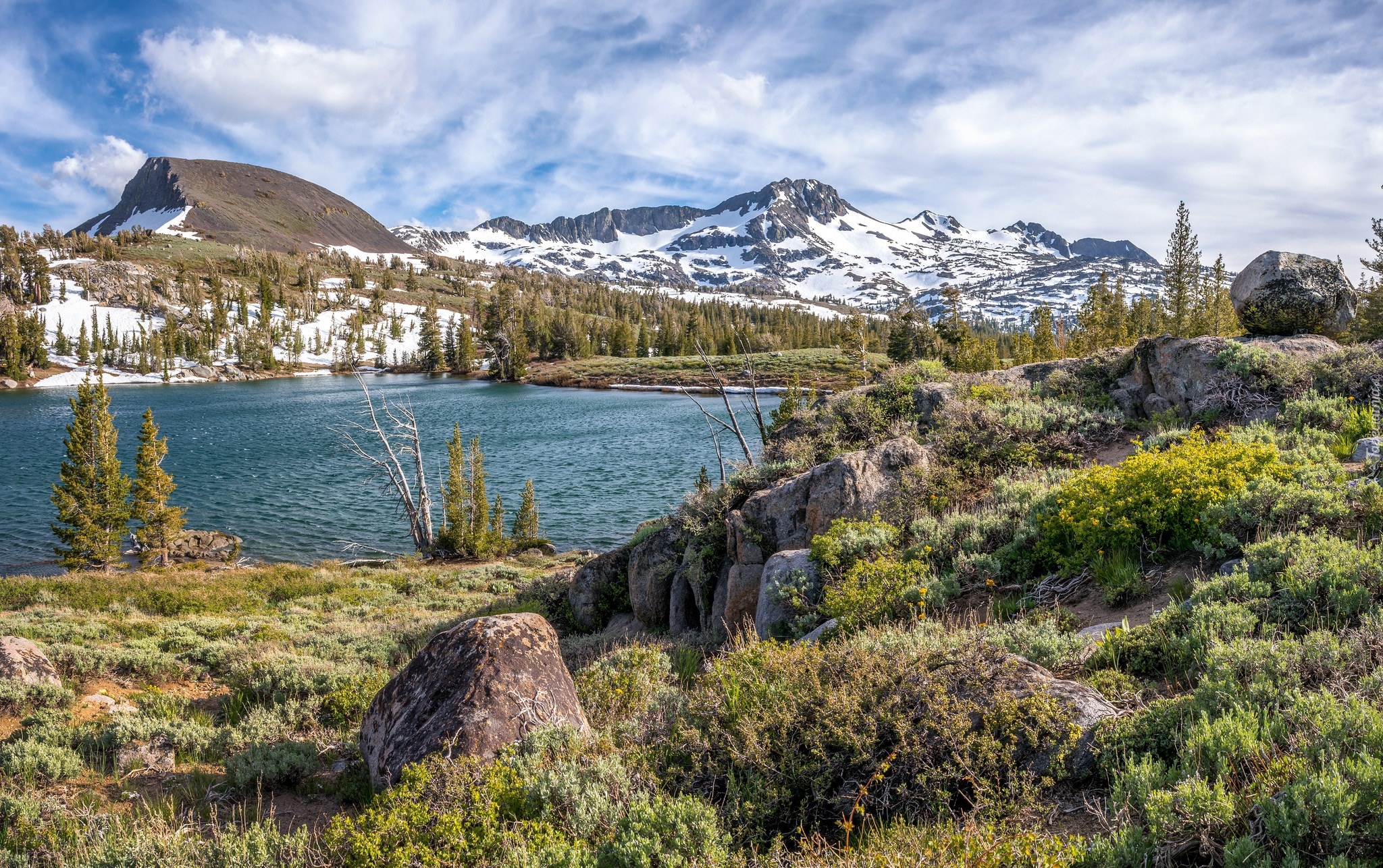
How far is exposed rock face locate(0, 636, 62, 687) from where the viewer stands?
9.76 meters

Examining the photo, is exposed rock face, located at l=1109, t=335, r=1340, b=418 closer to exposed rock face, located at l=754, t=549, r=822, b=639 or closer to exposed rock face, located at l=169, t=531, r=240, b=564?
exposed rock face, located at l=754, t=549, r=822, b=639

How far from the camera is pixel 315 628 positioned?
1670 cm

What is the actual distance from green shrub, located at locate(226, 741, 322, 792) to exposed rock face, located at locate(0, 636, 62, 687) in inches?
197

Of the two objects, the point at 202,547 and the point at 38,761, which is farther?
the point at 202,547

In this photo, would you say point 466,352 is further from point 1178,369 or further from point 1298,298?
point 1298,298

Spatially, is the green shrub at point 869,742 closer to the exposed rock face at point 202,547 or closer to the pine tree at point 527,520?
the pine tree at point 527,520

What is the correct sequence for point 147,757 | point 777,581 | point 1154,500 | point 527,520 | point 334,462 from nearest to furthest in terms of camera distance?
point 1154,500 < point 147,757 < point 777,581 < point 527,520 < point 334,462

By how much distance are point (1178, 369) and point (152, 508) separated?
38586 mm

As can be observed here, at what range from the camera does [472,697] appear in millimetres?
5848

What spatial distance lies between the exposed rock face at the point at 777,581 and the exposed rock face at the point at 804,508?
891mm

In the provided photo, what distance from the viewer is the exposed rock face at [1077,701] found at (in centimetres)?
411

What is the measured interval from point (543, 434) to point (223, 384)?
86295mm

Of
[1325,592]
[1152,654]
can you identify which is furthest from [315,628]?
[1325,592]

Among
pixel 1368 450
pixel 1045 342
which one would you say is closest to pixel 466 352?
pixel 1045 342
